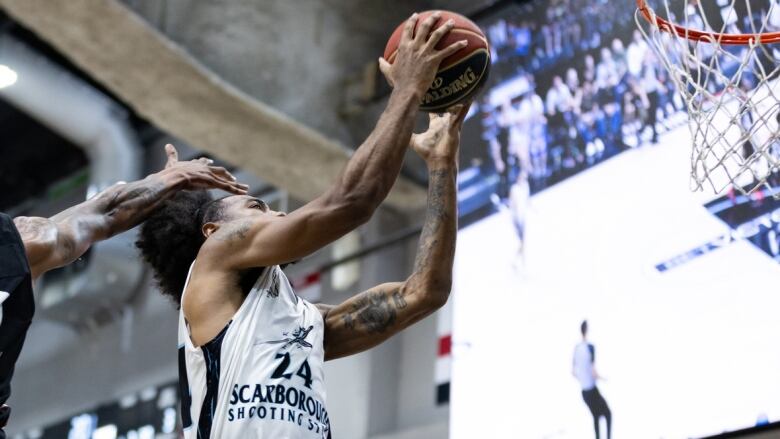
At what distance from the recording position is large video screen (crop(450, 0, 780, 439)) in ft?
15.5

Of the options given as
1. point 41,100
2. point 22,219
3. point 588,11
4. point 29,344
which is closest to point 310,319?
point 22,219

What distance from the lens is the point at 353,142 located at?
24.8ft

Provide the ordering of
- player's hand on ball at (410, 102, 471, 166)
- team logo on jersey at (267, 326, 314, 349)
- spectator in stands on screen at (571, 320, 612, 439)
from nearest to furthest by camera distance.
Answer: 1. team logo on jersey at (267, 326, 314, 349)
2. player's hand on ball at (410, 102, 471, 166)
3. spectator in stands on screen at (571, 320, 612, 439)

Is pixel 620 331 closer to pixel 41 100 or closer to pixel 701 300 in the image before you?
pixel 701 300

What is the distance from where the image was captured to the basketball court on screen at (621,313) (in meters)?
4.68

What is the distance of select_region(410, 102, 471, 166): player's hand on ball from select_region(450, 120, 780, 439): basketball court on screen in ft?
5.05

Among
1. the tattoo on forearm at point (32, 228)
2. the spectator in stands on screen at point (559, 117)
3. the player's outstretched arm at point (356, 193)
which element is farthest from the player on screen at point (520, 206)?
the tattoo on forearm at point (32, 228)

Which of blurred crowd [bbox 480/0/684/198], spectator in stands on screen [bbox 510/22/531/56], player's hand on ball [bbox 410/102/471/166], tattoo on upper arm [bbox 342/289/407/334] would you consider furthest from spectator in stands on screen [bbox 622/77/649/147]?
tattoo on upper arm [bbox 342/289/407/334]

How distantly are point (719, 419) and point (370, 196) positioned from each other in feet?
6.78

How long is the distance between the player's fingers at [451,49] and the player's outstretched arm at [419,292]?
34 cm

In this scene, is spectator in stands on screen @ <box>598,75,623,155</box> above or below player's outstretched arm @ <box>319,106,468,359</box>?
above

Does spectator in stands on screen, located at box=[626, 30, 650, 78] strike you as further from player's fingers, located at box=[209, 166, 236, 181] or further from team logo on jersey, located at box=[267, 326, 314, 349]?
team logo on jersey, located at box=[267, 326, 314, 349]

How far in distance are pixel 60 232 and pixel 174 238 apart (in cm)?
37

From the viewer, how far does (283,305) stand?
10.9ft
